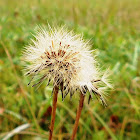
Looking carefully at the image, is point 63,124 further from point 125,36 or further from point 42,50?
point 125,36

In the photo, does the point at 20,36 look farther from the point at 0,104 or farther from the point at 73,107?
the point at 73,107

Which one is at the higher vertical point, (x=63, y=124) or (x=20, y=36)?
(x=20, y=36)

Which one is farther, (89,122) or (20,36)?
(20,36)

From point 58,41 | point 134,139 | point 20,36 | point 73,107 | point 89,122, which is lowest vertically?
point 134,139

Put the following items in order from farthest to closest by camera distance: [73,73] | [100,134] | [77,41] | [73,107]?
1. [73,107]
2. [100,134]
3. [77,41]
4. [73,73]

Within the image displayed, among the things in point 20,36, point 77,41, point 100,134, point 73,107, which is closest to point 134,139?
point 100,134

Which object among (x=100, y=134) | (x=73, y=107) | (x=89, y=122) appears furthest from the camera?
(x=73, y=107)
